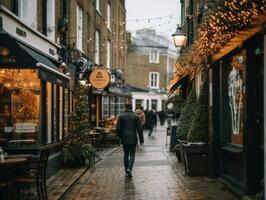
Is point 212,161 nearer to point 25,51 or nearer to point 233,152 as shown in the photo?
point 233,152

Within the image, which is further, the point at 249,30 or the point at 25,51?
the point at 25,51

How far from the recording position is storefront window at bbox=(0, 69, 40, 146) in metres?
13.0

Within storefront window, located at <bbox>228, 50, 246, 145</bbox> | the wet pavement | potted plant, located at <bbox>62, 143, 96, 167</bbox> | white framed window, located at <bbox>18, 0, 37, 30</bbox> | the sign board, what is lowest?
the wet pavement

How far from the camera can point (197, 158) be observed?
13.6m

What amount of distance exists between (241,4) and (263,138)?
2348mm

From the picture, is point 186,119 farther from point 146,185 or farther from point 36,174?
point 36,174

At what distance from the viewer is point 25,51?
11.4 metres

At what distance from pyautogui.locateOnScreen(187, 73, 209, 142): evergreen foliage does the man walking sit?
1362 millimetres

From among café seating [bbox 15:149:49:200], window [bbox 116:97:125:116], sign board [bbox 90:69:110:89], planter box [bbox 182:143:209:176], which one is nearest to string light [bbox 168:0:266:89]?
planter box [bbox 182:143:209:176]

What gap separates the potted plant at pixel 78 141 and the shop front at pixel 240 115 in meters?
4.51

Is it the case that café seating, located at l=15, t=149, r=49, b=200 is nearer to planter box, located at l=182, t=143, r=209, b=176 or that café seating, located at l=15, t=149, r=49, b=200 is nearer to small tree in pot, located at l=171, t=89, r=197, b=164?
planter box, located at l=182, t=143, r=209, b=176

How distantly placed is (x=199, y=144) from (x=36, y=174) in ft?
16.5

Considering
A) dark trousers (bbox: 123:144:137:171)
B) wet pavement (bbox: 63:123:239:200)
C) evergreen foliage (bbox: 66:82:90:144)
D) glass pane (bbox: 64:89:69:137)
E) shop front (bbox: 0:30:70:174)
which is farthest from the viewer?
glass pane (bbox: 64:89:69:137)

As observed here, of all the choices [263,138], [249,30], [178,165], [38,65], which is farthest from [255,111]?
[178,165]
